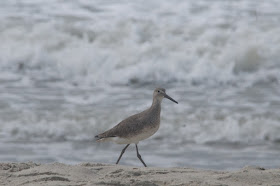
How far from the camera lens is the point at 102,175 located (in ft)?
17.0

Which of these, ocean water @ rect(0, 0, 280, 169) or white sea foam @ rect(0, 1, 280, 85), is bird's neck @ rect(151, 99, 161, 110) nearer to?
ocean water @ rect(0, 0, 280, 169)

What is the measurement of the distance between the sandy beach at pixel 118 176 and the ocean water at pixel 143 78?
2.17m

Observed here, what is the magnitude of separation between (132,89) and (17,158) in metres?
A: 3.18

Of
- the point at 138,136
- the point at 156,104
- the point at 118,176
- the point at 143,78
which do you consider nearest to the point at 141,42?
the point at 143,78

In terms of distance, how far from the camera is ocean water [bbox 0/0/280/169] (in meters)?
8.07

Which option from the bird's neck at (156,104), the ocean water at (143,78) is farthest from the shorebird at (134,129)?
the ocean water at (143,78)

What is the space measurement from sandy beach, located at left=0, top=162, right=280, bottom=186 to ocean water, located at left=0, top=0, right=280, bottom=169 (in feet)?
7.13

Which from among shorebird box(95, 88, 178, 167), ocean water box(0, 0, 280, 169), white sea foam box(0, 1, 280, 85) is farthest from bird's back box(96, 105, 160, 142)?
white sea foam box(0, 1, 280, 85)

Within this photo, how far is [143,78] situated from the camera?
426 inches

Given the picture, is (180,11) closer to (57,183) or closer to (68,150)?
(68,150)

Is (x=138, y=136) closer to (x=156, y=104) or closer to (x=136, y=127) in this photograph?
(x=136, y=127)

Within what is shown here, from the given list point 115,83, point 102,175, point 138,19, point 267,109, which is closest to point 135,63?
point 115,83

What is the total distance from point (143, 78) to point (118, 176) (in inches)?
228

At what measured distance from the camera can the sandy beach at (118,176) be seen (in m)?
4.85
